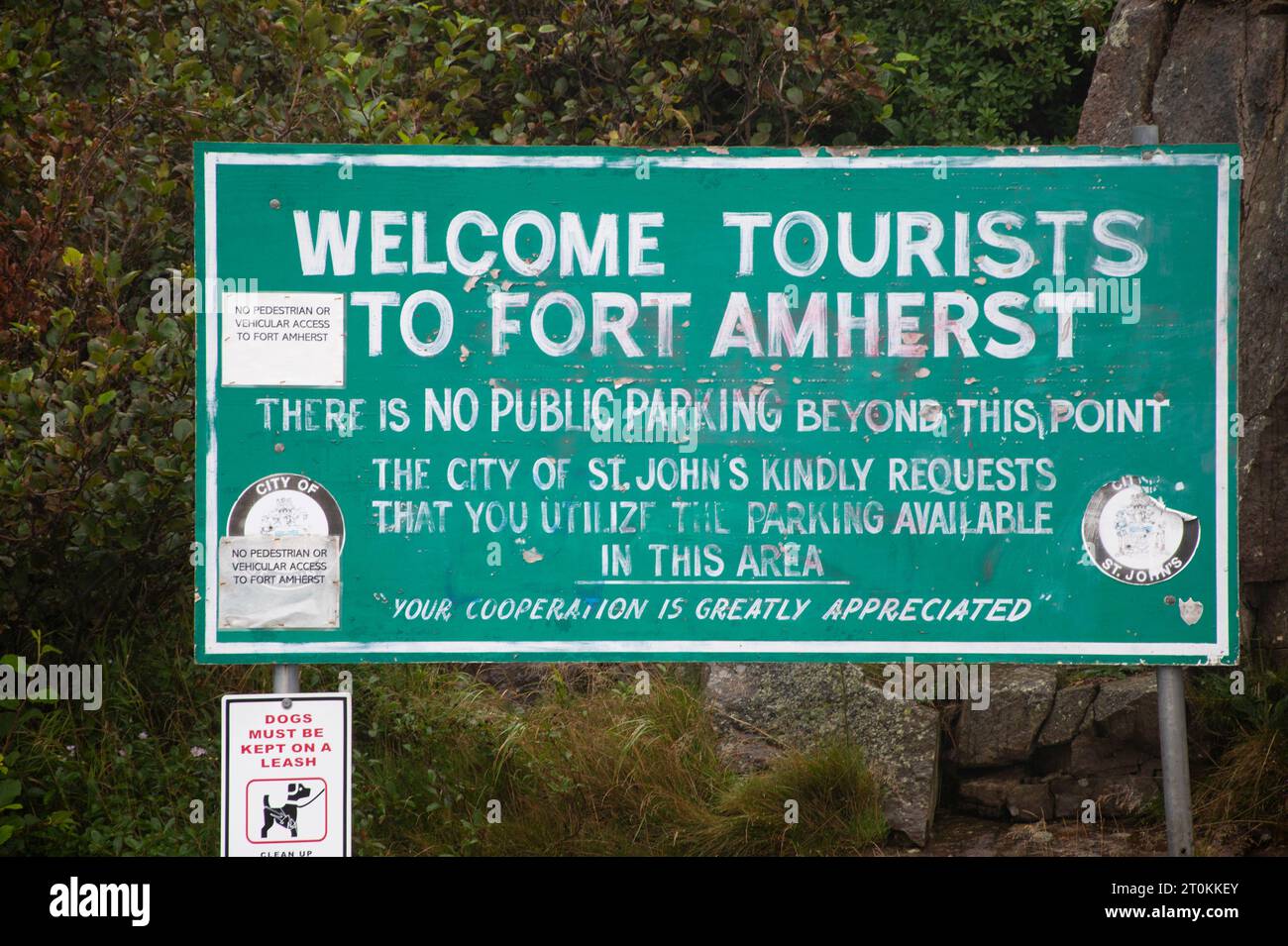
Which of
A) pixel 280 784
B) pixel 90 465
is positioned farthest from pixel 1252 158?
pixel 90 465

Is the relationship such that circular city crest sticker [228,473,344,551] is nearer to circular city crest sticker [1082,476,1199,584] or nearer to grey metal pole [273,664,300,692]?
grey metal pole [273,664,300,692]

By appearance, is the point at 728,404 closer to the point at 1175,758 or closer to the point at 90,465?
the point at 1175,758

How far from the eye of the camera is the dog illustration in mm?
3807

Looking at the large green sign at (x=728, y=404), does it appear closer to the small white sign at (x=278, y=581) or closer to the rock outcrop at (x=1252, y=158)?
the small white sign at (x=278, y=581)

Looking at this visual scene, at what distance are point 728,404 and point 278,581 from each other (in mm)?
1576

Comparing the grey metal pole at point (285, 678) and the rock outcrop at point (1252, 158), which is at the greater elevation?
the rock outcrop at point (1252, 158)

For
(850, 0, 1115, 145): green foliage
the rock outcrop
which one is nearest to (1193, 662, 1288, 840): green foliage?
the rock outcrop

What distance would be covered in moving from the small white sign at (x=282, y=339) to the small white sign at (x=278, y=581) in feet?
1.70

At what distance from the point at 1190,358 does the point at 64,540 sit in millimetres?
4459

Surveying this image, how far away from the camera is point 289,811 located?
380cm

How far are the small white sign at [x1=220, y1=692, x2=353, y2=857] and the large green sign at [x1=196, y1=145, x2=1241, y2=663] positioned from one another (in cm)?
25

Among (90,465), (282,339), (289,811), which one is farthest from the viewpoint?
(90,465)

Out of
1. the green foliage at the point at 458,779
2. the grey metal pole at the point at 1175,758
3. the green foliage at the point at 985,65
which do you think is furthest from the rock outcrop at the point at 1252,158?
the green foliage at the point at 458,779

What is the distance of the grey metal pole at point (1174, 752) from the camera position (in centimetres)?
407
